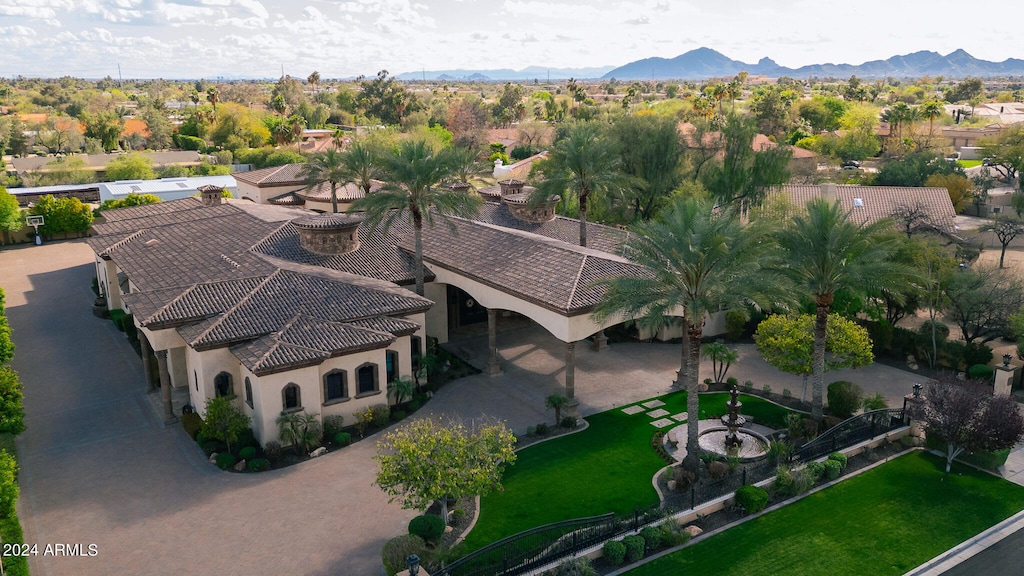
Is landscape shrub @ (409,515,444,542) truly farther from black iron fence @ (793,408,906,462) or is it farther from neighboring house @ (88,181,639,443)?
black iron fence @ (793,408,906,462)

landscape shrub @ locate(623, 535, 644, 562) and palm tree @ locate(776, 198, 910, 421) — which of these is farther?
palm tree @ locate(776, 198, 910, 421)

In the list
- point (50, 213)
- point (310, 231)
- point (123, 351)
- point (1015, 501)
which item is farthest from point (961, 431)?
point (50, 213)

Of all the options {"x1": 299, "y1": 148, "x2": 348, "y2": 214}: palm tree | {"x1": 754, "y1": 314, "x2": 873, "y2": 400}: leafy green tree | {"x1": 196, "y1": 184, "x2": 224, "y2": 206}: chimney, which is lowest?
{"x1": 754, "y1": 314, "x2": 873, "y2": 400}: leafy green tree

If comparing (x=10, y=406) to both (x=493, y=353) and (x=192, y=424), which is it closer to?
(x=192, y=424)

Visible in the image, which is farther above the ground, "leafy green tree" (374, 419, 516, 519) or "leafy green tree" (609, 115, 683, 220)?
"leafy green tree" (609, 115, 683, 220)

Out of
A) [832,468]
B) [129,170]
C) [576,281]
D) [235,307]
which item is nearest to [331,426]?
[235,307]

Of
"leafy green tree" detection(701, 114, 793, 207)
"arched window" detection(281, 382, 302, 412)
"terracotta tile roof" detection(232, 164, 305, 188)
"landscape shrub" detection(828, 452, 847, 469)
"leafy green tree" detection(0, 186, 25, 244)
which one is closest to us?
"landscape shrub" detection(828, 452, 847, 469)

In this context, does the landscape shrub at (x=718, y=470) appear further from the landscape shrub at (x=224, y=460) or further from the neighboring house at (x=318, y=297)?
the landscape shrub at (x=224, y=460)

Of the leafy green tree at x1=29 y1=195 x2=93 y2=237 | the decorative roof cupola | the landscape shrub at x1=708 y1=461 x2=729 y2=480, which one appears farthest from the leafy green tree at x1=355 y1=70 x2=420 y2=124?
the landscape shrub at x1=708 y1=461 x2=729 y2=480
